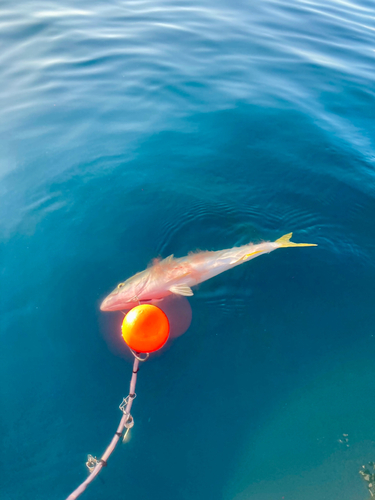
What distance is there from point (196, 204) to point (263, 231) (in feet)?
5.22

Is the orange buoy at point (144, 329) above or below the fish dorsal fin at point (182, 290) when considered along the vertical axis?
above

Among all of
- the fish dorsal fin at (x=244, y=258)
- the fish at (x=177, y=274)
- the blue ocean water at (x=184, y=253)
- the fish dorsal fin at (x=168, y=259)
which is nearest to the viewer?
the blue ocean water at (x=184, y=253)

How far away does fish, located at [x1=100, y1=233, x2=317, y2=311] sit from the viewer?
5668 millimetres

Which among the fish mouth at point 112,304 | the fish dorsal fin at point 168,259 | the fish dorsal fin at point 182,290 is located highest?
the fish dorsal fin at point 168,259

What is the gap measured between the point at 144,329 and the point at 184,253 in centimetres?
253

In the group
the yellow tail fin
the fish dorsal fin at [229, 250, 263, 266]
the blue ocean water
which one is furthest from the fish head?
the yellow tail fin

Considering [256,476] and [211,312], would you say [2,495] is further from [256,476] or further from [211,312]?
[211,312]

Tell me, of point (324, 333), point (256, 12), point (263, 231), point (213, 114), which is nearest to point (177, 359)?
point (324, 333)

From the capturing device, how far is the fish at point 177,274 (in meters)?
5.67

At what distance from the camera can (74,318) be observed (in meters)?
5.43

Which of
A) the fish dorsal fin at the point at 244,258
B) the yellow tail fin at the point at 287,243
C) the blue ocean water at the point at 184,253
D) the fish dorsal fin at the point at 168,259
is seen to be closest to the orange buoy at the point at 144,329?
the blue ocean water at the point at 184,253

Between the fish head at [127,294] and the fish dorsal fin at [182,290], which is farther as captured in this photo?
the fish dorsal fin at [182,290]

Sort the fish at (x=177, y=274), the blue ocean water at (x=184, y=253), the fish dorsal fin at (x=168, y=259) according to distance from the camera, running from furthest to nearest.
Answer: the fish dorsal fin at (x=168, y=259)
the fish at (x=177, y=274)
the blue ocean water at (x=184, y=253)

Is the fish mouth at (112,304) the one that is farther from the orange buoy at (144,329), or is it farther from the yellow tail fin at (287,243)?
the yellow tail fin at (287,243)
